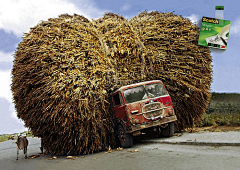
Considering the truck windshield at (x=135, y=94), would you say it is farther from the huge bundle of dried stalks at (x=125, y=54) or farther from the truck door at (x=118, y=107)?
the huge bundle of dried stalks at (x=125, y=54)

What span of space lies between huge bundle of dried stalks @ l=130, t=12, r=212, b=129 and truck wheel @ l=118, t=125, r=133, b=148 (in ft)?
8.44

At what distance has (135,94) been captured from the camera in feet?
34.0

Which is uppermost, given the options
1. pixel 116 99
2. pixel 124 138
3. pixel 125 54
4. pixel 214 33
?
pixel 214 33

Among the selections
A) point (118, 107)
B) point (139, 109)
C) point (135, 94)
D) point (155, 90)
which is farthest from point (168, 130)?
point (118, 107)

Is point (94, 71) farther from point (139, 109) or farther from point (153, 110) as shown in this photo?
point (153, 110)

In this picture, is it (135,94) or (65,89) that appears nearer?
(65,89)

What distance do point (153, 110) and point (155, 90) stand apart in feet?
2.83

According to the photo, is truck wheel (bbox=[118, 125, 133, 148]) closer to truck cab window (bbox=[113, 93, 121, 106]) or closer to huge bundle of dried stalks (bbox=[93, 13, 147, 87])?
truck cab window (bbox=[113, 93, 121, 106])

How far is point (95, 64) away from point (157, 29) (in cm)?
333

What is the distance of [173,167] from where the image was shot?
5.94 m

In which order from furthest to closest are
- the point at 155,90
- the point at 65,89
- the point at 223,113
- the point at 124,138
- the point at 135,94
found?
1. the point at 223,113
2. the point at 155,90
3. the point at 135,94
4. the point at 124,138
5. the point at 65,89

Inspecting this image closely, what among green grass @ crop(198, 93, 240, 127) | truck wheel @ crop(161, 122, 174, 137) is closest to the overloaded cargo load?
truck wheel @ crop(161, 122, 174, 137)

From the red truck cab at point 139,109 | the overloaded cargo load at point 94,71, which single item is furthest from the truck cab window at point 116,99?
the overloaded cargo load at point 94,71

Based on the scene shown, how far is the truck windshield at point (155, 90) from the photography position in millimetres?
10523
